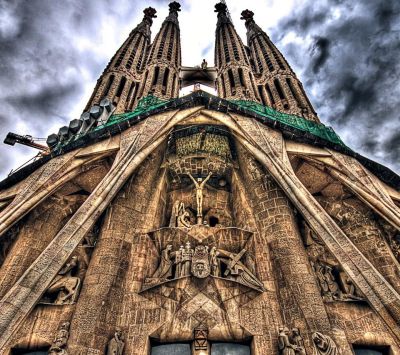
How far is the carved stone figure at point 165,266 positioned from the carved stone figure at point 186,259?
0.45 meters

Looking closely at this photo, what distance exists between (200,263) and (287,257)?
7.39ft

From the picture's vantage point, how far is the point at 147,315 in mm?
7984

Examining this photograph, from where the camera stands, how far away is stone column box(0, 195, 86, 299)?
796 centimetres

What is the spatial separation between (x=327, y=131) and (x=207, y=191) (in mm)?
4471

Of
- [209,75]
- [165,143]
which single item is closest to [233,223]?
[165,143]

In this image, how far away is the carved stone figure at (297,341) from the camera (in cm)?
704

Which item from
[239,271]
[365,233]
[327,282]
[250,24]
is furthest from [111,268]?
[250,24]

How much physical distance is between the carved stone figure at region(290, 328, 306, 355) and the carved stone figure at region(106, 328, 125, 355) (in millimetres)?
3677

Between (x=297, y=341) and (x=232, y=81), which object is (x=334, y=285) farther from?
(x=232, y=81)

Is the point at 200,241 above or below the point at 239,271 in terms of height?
above

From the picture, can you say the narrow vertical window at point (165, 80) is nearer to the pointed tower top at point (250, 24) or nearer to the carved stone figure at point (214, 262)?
the pointed tower top at point (250, 24)

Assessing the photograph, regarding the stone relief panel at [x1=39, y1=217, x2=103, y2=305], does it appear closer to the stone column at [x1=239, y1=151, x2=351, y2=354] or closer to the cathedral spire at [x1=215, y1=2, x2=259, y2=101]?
the stone column at [x1=239, y1=151, x2=351, y2=354]

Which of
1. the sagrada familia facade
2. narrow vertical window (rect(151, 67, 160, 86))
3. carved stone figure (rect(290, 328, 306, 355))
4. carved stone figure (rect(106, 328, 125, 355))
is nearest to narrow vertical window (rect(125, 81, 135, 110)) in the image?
narrow vertical window (rect(151, 67, 160, 86))

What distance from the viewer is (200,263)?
27.9 feet
